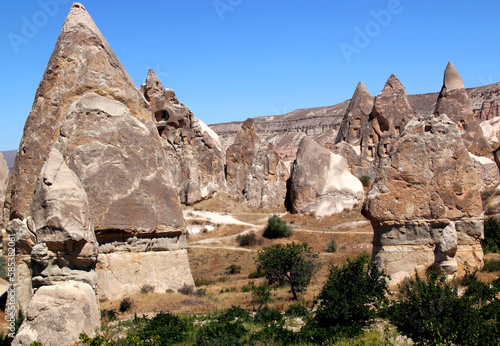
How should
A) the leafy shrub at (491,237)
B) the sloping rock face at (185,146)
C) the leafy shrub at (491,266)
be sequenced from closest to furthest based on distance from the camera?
the leafy shrub at (491,266)
the leafy shrub at (491,237)
the sloping rock face at (185,146)

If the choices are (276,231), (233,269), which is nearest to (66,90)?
(233,269)

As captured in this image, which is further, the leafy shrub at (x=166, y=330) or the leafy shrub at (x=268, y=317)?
the leafy shrub at (x=268, y=317)

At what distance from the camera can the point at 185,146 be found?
111ft

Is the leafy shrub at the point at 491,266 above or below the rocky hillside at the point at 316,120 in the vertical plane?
below

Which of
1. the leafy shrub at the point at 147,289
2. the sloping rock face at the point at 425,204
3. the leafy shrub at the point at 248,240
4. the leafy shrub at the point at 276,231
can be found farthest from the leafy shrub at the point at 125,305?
the leafy shrub at the point at 276,231

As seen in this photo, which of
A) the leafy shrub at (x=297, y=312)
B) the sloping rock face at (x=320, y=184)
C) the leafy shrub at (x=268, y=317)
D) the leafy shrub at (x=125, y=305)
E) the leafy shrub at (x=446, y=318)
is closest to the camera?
the leafy shrub at (x=446, y=318)

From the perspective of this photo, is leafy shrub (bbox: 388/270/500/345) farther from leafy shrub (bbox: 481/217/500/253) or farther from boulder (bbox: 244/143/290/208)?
boulder (bbox: 244/143/290/208)

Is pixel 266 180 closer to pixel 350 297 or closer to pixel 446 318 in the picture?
pixel 350 297

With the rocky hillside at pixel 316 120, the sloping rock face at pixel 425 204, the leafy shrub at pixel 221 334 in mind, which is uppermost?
the rocky hillside at pixel 316 120

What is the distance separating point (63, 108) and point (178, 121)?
22.9 meters

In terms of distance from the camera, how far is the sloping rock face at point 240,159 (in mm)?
36031

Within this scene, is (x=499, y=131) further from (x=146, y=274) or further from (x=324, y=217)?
(x=146, y=274)

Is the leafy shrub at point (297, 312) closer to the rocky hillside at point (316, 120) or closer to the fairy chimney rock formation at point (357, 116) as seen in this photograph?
the fairy chimney rock formation at point (357, 116)

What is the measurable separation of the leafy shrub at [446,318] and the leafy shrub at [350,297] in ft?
1.31
